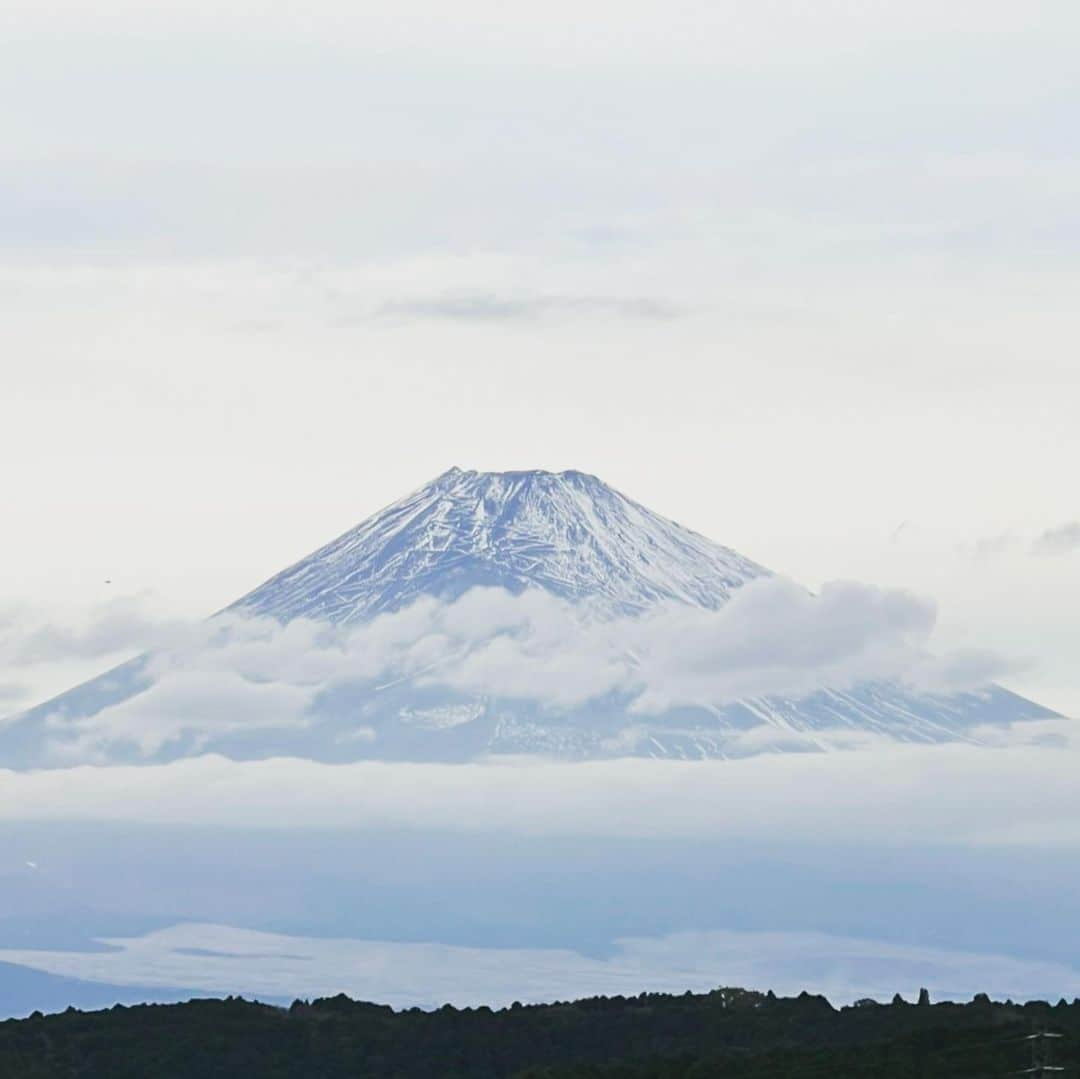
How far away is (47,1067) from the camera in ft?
442

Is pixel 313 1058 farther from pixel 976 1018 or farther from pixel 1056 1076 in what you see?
pixel 1056 1076

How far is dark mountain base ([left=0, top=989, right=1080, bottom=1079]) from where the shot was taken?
424 feet

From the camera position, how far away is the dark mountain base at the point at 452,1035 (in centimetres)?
12912

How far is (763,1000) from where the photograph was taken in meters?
148

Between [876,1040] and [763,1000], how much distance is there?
24324mm

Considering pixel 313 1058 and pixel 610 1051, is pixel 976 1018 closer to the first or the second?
pixel 610 1051

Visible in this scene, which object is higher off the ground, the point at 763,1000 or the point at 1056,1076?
the point at 763,1000

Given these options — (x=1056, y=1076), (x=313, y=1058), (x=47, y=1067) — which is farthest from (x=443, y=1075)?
(x=1056, y=1076)

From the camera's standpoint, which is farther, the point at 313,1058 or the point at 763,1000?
the point at 763,1000

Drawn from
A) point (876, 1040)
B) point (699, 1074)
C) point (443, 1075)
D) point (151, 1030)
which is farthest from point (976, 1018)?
point (151, 1030)

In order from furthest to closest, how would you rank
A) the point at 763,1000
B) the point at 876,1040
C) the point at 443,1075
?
the point at 763,1000 < the point at 443,1075 < the point at 876,1040

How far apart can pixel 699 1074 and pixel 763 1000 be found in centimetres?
3435

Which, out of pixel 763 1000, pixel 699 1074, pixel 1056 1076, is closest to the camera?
pixel 1056 1076

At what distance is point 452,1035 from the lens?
14012cm
